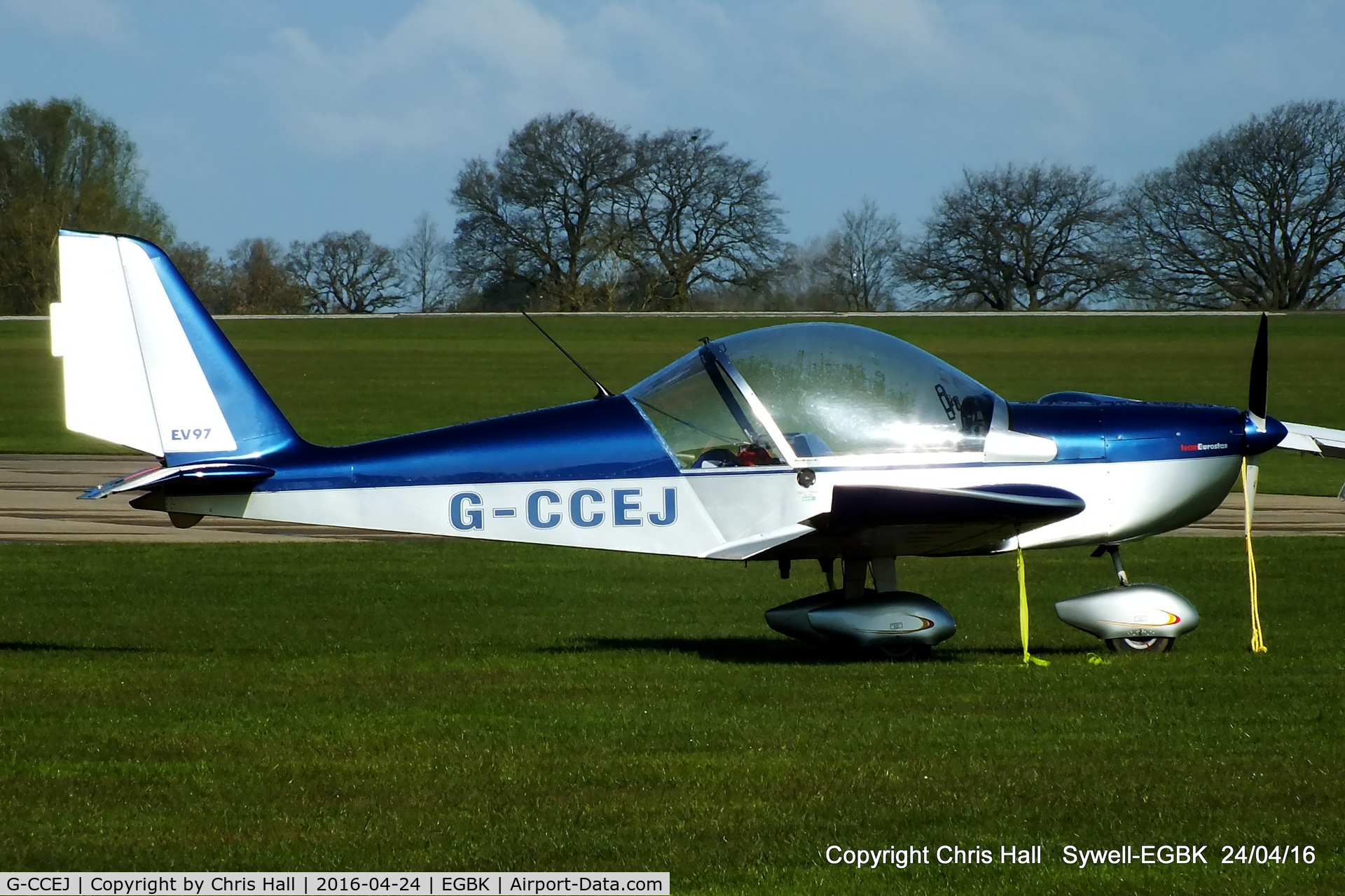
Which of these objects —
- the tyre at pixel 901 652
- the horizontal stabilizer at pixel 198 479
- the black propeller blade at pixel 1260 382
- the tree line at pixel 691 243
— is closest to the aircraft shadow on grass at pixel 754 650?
the tyre at pixel 901 652

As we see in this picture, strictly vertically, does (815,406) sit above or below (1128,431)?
above

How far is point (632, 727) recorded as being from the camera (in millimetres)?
7398

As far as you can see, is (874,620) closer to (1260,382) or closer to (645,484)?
(645,484)

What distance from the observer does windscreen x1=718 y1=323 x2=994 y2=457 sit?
9195 millimetres

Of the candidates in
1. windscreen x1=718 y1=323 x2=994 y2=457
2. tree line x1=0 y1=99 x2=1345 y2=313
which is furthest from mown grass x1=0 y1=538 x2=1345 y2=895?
tree line x1=0 y1=99 x2=1345 y2=313

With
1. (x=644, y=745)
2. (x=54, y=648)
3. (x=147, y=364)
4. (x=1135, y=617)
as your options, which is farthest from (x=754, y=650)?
(x=54, y=648)

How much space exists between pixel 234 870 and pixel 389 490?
14.6ft

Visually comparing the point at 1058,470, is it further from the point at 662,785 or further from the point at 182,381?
the point at 182,381

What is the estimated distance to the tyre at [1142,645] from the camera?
377 inches

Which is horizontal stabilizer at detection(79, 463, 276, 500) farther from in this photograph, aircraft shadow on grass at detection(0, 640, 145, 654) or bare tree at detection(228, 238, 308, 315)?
bare tree at detection(228, 238, 308, 315)

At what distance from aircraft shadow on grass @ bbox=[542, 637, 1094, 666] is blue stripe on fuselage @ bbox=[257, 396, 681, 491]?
1.43 metres

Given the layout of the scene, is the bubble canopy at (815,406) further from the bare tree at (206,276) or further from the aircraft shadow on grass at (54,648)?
the bare tree at (206,276)

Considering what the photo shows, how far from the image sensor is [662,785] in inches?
247

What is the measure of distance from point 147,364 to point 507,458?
2285 mm
